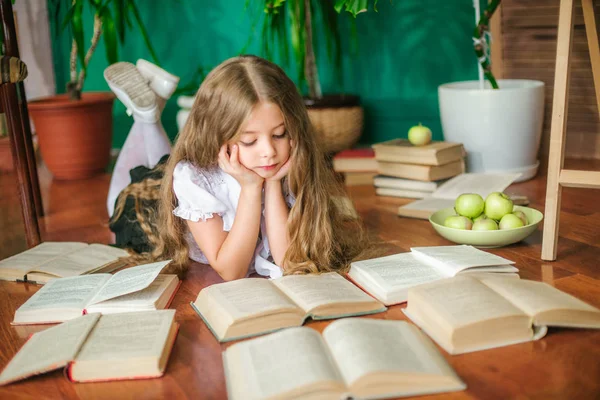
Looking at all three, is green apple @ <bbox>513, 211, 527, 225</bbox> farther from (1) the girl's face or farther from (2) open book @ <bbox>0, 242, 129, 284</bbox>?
(2) open book @ <bbox>0, 242, 129, 284</bbox>

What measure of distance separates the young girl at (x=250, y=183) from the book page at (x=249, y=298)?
187 mm

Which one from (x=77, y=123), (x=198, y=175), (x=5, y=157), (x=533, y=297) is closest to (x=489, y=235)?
(x=533, y=297)

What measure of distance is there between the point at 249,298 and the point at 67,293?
449mm

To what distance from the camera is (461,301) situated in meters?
1.28

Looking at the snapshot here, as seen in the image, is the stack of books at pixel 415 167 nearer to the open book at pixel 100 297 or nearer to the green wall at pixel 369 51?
the green wall at pixel 369 51

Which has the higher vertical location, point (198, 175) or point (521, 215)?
point (198, 175)

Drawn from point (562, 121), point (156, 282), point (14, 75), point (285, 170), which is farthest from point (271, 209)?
point (14, 75)

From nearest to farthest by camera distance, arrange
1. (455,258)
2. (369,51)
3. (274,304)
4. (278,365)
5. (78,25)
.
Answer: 1. (278,365)
2. (274,304)
3. (455,258)
4. (78,25)
5. (369,51)

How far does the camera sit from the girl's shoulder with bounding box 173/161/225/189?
1.69 m

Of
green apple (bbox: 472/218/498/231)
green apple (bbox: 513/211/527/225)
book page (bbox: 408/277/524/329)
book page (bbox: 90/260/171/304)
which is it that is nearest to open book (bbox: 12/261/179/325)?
book page (bbox: 90/260/171/304)

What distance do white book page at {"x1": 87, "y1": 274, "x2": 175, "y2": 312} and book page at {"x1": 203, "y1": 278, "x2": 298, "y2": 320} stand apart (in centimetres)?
13

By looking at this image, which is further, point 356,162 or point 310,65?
point 310,65

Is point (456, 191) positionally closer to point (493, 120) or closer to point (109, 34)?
point (493, 120)

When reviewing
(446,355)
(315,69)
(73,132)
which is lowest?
(446,355)
